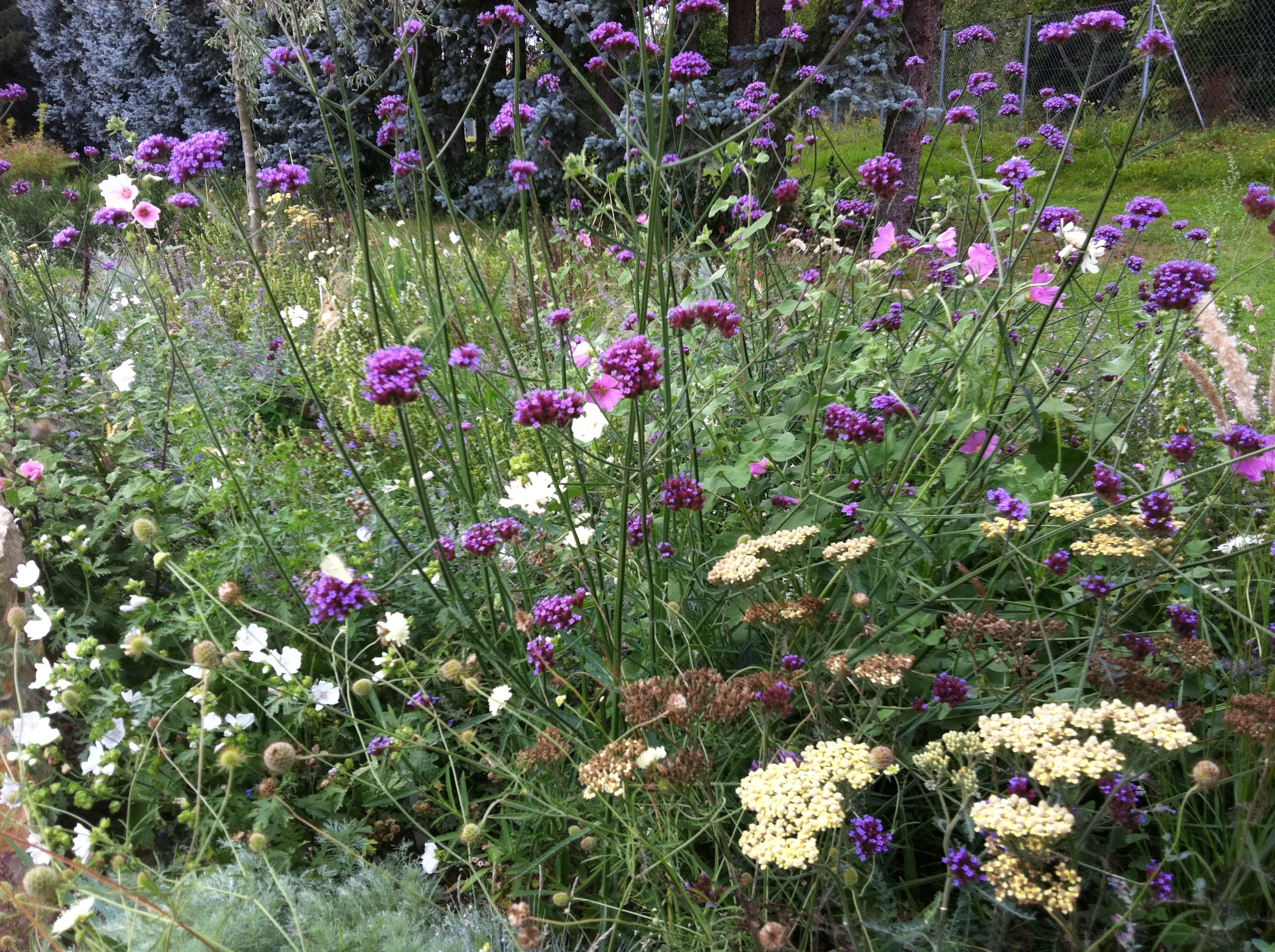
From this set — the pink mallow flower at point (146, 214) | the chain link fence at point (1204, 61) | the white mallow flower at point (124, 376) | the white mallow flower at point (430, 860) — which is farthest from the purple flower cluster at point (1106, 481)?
the chain link fence at point (1204, 61)

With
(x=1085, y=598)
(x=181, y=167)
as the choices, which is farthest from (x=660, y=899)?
(x=181, y=167)

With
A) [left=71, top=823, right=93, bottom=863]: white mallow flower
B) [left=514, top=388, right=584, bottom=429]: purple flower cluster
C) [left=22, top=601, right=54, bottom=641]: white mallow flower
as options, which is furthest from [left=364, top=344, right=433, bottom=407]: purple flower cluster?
[left=22, top=601, right=54, bottom=641]: white mallow flower

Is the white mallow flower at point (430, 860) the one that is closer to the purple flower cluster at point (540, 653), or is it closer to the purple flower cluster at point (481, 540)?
the purple flower cluster at point (540, 653)

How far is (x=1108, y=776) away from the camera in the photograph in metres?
1.25

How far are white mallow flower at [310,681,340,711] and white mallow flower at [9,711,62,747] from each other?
0.49 metres

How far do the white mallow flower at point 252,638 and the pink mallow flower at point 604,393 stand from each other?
3.00 ft

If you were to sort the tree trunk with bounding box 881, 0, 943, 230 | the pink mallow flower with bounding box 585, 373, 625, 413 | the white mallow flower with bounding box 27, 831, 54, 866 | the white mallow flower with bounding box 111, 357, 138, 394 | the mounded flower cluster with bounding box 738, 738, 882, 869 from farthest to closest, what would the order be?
1. the tree trunk with bounding box 881, 0, 943, 230
2. the white mallow flower with bounding box 111, 357, 138, 394
3. the pink mallow flower with bounding box 585, 373, 625, 413
4. the white mallow flower with bounding box 27, 831, 54, 866
5. the mounded flower cluster with bounding box 738, 738, 882, 869

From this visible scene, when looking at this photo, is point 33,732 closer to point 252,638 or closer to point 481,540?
point 252,638

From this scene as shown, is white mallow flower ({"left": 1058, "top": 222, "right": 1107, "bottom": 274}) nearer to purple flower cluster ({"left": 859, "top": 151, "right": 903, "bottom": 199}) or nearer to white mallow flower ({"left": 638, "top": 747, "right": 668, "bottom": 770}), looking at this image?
purple flower cluster ({"left": 859, "top": 151, "right": 903, "bottom": 199})

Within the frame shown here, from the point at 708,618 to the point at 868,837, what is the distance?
627mm

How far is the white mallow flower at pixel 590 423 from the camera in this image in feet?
6.85

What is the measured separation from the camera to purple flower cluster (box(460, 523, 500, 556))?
1.54 metres

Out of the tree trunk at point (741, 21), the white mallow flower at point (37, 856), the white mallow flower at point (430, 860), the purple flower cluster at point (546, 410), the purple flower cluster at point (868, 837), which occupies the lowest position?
the white mallow flower at point (430, 860)

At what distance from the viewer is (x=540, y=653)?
63.2 inches
